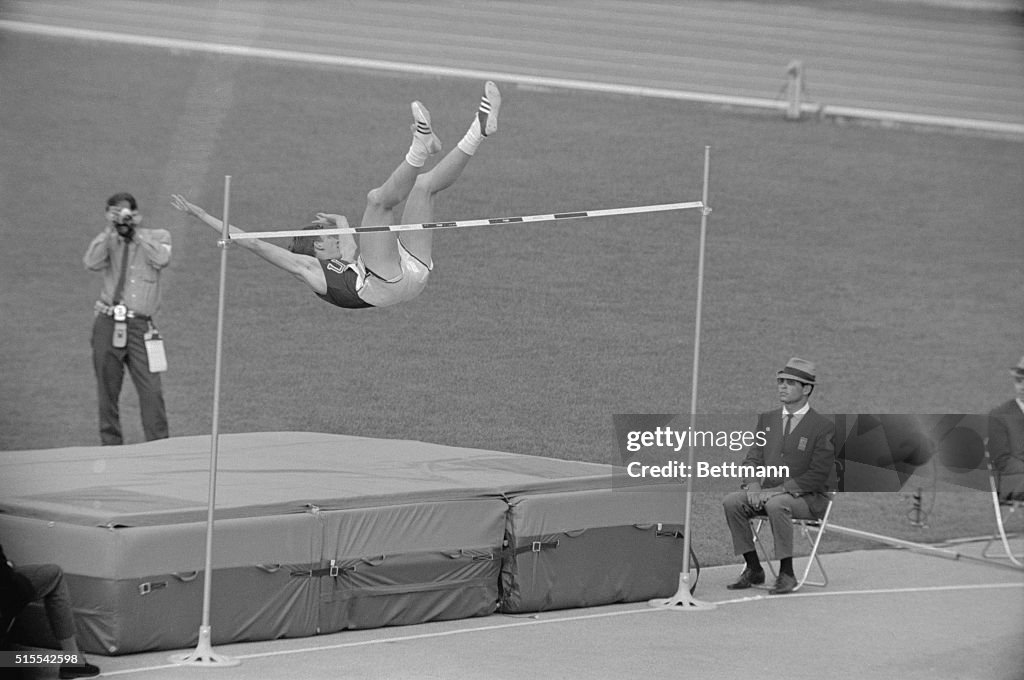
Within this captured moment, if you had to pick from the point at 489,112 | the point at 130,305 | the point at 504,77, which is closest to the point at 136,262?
→ the point at 130,305

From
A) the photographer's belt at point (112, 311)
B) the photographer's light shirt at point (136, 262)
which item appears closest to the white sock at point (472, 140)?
the photographer's light shirt at point (136, 262)

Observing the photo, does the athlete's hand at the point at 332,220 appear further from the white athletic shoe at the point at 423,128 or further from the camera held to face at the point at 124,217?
the camera held to face at the point at 124,217

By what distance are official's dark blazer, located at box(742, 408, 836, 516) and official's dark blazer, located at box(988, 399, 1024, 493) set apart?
759 mm

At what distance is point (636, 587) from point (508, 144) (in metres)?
7.99

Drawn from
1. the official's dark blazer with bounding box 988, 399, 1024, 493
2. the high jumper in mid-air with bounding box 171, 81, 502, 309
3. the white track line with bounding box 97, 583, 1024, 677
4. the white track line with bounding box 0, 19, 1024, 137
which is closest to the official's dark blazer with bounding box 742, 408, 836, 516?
the white track line with bounding box 97, 583, 1024, 677

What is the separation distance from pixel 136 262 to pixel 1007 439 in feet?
15.7

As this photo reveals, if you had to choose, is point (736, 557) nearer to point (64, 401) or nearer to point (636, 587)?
point (636, 587)

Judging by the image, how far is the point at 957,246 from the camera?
14797mm

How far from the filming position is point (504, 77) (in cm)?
1538

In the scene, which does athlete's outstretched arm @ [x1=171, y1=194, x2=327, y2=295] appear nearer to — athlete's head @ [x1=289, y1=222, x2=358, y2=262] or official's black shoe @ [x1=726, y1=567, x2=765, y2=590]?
athlete's head @ [x1=289, y1=222, x2=358, y2=262]

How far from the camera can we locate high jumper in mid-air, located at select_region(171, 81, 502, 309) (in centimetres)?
578

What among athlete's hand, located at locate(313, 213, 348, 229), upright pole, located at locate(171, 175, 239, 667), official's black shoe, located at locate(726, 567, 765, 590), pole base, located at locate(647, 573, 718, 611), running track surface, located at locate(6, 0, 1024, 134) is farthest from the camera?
running track surface, located at locate(6, 0, 1024, 134)

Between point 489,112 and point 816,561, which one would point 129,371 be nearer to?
point 489,112

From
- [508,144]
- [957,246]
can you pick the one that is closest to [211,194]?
[508,144]
